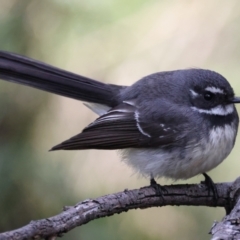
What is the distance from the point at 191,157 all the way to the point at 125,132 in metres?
0.58

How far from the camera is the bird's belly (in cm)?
325

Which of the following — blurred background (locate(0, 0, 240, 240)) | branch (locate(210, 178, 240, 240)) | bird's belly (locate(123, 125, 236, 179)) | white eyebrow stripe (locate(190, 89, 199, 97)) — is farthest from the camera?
blurred background (locate(0, 0, 240, 240))

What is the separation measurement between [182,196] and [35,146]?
1.56m

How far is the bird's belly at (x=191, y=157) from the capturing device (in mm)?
3246

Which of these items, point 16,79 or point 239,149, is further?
point 239,149

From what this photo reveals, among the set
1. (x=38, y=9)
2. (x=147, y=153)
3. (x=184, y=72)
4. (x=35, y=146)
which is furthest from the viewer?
(x=38, y=9)

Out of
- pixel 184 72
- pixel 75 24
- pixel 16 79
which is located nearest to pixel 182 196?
pixel 184 72

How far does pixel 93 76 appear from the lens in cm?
474

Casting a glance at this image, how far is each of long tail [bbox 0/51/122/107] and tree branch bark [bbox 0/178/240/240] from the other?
44.6 inches

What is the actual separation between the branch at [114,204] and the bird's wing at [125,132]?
0.40 meters

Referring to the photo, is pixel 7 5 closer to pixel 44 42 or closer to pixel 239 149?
pixel 44 42

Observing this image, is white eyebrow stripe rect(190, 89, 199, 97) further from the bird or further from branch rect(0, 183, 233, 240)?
branch rect(0, 183, 233, 240)

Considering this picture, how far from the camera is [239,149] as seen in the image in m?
4.51


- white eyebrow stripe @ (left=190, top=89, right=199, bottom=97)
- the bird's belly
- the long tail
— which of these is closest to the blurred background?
the long tail
